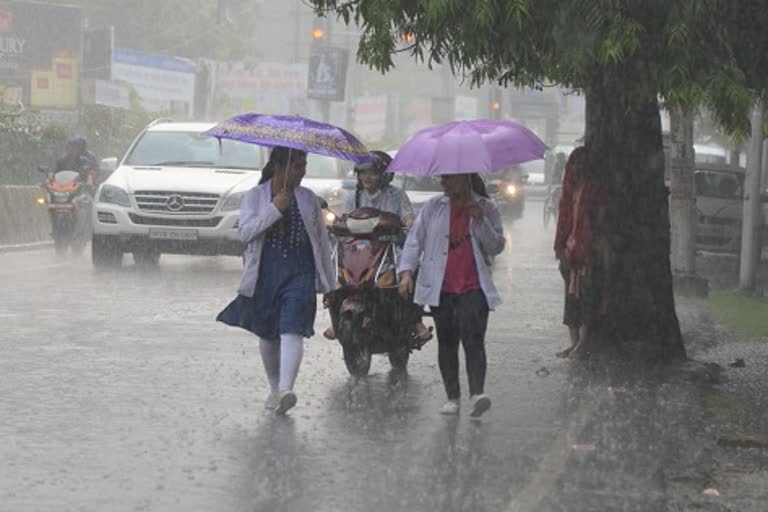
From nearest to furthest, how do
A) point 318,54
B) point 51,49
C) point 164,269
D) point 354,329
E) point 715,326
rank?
point 354,329 < point 715,326 < point 164,269 < point 51,49 < point 318,54

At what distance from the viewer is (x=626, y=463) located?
8.82 meters

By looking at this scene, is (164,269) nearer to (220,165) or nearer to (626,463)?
(220,165)

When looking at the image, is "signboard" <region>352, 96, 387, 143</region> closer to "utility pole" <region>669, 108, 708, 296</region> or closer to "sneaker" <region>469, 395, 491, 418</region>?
"utility pole" <region>669, 108, 708, 296</region>

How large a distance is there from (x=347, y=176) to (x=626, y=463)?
18460mm

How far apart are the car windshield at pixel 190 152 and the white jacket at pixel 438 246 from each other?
12.8 metres

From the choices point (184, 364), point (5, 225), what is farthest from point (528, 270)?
point (184, 364)

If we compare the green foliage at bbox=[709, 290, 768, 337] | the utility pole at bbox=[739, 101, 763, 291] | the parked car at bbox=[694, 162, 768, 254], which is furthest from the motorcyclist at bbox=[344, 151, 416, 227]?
the parked car at bbox=[694, 162, 768, 254]

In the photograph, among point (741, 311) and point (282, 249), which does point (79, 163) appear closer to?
point (741, 311)

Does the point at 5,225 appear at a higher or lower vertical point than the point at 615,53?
lower

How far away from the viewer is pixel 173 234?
21703 millimetres

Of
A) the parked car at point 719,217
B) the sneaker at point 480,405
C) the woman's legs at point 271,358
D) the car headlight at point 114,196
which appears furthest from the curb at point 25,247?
the sneaker at point 480,405

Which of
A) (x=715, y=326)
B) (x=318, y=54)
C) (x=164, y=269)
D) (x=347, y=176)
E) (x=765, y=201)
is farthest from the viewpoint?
(x=318, y=54)

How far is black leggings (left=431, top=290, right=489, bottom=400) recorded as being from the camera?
1034cm

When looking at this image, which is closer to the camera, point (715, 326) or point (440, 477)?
point (440, 477)
